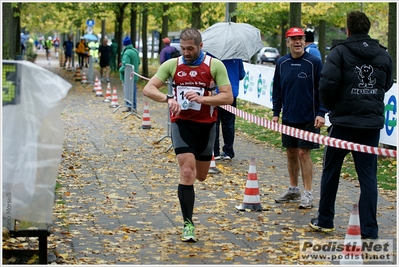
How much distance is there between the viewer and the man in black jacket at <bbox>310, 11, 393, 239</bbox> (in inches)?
285

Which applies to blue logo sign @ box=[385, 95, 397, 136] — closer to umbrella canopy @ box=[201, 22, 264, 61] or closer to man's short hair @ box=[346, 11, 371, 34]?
umbrella canopy @ box=[201, 22, 264, 61]

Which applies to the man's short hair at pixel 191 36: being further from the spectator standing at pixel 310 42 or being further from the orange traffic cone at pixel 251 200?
the spectator standing at pixel 310 42

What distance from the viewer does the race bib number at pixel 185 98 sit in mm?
7398

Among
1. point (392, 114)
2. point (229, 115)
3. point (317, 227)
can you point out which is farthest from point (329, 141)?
point (229, 115)

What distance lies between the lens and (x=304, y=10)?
105 ft

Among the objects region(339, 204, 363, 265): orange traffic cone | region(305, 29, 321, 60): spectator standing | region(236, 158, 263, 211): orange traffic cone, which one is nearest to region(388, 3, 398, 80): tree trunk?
region(305, 29, 321, 60): spectator standing

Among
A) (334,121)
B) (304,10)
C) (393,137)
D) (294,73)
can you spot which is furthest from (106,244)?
(304,10)

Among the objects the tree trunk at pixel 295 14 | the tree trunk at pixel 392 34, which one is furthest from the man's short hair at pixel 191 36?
the tree trunk at pixel 295 14

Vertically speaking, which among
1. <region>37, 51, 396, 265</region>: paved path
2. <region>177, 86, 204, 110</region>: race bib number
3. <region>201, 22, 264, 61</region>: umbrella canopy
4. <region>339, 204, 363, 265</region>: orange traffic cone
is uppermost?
<region>201, 22, 264, 61</region>: umbrella canopy

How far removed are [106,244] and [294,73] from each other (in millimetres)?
3132

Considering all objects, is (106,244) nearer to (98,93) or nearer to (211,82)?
(211,82)

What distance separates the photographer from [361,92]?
727 centimetres

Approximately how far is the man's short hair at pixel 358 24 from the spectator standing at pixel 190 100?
50.8 inches

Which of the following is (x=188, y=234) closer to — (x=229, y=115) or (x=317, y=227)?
(x=317, y=227)
